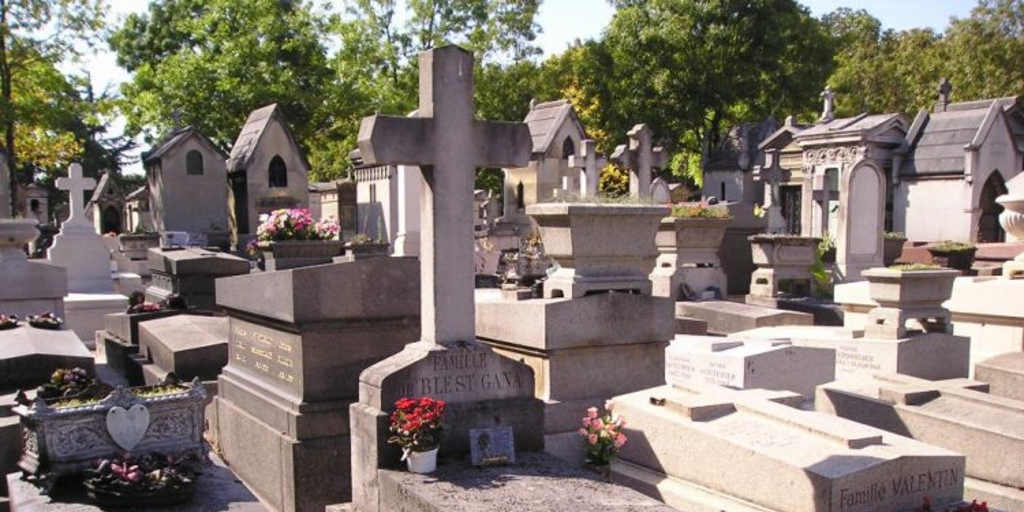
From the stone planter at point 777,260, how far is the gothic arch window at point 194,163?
687 inches

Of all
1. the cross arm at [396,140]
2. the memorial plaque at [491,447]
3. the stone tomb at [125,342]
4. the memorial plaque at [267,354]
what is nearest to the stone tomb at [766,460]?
the memorial plaque at [491,447]

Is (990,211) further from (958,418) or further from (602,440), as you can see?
(602,440)

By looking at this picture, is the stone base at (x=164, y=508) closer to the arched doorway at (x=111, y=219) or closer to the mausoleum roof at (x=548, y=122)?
the mausoleum roof at (x=548, y=122)

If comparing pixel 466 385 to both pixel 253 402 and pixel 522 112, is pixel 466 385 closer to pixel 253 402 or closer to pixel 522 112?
pixel 253 402

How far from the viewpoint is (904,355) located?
799 centimetres

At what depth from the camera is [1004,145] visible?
26125 mm

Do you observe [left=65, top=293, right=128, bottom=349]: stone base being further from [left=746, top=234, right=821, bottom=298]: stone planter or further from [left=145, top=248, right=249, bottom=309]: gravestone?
[left=746, top=234, right=821, bottom=298]: stone planter

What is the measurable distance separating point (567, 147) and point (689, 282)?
42.0ft

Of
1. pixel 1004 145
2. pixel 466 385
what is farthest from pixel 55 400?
pixel 1004 145

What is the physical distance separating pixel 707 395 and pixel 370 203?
19.6m

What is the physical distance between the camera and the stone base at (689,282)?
43.7 ft

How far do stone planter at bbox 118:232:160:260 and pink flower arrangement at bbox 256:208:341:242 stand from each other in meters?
11.2

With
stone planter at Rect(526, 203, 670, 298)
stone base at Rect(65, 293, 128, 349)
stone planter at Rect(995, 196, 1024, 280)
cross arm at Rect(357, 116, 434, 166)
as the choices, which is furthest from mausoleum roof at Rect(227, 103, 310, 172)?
cross arm at Rect(357, 116, 434, 166)

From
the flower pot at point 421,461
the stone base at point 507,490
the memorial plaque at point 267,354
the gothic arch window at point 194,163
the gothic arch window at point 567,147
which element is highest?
the gothic arch window at point 567,147
